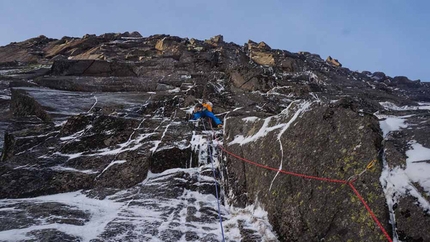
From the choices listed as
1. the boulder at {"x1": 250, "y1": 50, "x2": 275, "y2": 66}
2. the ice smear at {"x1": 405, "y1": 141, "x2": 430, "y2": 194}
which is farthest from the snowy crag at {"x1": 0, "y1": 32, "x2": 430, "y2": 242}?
the boulder at {"x1": 250, "y1": 50, "x2": 275, "y2": 66}

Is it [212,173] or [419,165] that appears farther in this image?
[212,173]

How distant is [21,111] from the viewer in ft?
61.0

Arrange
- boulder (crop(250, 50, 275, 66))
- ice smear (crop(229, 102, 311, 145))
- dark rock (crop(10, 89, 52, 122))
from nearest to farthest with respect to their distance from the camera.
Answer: ice smear (crop(229, 102, 311, 145)), dark rock (crop(10, 89, 52, 122)), boulder (crop(250, 50, 275, 66))

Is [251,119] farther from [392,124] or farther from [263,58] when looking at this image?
[263,58]

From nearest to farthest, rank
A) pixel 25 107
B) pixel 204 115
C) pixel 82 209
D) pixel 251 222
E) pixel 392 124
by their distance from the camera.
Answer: pixel 392 124, pixel 251 222, pixel 82 209, pixel 204 115, pixel 25 107

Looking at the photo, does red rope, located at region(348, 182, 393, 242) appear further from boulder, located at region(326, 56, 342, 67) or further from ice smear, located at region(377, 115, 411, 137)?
boulder, located at region(326, 56, 342, 67)

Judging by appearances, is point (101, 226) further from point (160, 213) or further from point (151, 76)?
point (151, 76)

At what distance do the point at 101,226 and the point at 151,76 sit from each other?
26.0 meters

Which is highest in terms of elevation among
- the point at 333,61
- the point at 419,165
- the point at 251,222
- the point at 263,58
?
the point at 333,61

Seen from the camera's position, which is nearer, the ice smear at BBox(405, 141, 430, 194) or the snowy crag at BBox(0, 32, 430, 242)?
the ice smear at BBox(405, 141, 430, 194)

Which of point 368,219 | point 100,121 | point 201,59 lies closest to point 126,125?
point 100,121

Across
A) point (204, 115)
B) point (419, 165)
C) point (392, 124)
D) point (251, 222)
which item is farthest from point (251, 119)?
point (419, 165)

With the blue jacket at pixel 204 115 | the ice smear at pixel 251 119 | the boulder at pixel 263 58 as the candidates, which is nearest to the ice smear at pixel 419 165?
the ice smear at pixel 251 119

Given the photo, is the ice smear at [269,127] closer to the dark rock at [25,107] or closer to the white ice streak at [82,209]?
the white ice streak at [82,209]
